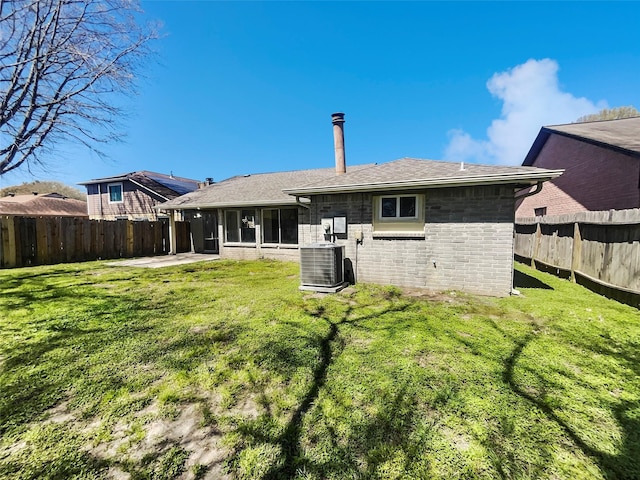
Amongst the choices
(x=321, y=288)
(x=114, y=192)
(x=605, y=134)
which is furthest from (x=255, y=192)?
(x=605, y=134)

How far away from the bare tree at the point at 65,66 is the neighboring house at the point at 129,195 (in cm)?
653

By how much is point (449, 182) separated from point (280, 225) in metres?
6.91

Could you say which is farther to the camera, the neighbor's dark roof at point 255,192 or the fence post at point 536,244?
the neighbor's dark roof at point 255,192

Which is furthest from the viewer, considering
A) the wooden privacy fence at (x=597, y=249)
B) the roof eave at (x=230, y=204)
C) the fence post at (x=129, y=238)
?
the fence post at (x=129, y=238)

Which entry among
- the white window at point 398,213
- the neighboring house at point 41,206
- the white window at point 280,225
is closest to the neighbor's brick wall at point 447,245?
the white window at point 398,213

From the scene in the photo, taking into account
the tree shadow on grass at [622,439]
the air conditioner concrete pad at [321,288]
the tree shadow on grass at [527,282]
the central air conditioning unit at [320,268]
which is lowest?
the tree shadow on grass at [622,439]

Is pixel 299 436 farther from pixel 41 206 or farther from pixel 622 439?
pixel 41 206

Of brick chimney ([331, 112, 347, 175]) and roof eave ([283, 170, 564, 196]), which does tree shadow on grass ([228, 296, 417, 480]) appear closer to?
roof eave ([283, 170, 564, 196])

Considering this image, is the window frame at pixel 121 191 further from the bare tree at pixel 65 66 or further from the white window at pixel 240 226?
the white window at pixel 240 226

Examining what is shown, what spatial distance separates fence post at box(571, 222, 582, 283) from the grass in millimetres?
2265

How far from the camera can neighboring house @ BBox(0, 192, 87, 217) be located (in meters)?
22.3

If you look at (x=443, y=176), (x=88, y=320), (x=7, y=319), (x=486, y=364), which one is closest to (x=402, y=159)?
(x=443, y=176)

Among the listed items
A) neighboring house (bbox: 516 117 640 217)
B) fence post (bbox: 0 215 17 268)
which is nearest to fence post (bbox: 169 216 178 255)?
fence post (bbox: 0 215 17 268)

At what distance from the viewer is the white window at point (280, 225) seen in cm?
1091
